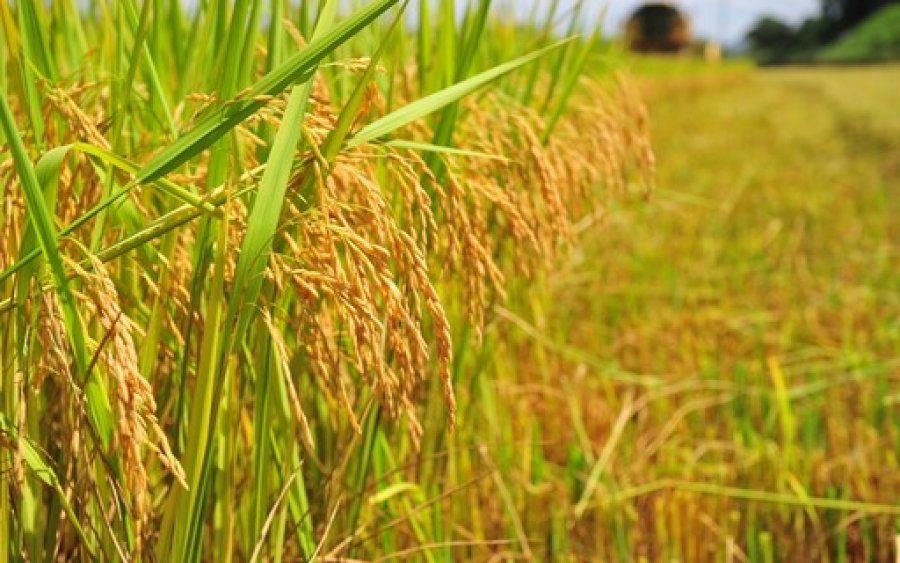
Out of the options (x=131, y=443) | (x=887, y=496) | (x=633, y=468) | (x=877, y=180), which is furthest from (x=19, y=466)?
(x=877, y=180)

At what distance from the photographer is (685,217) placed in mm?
4320

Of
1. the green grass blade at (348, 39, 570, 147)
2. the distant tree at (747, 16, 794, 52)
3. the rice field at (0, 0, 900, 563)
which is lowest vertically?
the distant tree at (747, 16, 794, 52)

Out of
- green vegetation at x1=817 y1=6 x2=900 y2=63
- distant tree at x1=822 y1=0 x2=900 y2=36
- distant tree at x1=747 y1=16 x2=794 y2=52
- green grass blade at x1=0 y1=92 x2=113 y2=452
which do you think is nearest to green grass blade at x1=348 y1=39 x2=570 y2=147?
green grass blade at x1=0 y1=92 x2=113 y2=452

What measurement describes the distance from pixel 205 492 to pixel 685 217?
368cm

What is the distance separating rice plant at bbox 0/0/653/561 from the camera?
2.37 ft

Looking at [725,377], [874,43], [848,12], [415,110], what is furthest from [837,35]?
[415,110]

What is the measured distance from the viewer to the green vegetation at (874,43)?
25.5m

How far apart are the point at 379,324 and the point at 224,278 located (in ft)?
0.68

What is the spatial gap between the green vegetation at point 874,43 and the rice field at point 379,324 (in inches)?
954

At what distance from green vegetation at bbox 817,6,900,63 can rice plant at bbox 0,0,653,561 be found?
2538 cm

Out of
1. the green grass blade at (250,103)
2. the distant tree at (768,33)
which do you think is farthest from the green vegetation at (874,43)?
the green grass blade at (250,103)

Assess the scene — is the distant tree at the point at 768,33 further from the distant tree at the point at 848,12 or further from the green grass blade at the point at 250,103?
the green grass blade at the point at 250,103

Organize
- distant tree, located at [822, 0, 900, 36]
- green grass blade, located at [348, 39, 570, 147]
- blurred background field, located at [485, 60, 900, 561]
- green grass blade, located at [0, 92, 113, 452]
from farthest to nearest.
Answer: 1. distant tree, located at [822, 0, 900, 36]
2. blurred background field, located at [485, 60, 900, 561]
3. green grass blade, located at [348, 39, 570, 147]
4. green grass blade, located at [0, 92, 113, 452]

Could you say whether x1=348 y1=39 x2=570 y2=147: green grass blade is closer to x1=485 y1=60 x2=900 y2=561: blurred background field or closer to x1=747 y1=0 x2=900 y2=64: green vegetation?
x1=485 y1=60 x2=900 y2=561: blurred background field
